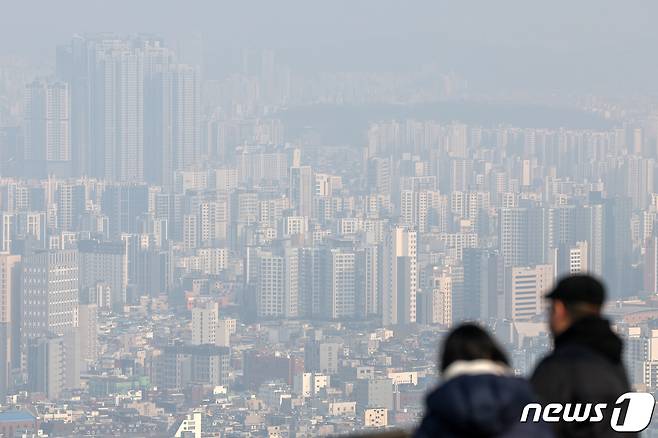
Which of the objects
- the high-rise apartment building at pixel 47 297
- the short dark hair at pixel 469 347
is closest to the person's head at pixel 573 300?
the short dark hair at pixel 469 347

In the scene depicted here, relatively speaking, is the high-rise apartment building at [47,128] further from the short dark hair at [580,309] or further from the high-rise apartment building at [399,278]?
the short dark hair at [580,309]

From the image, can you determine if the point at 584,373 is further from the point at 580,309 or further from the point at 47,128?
the point at 47,128

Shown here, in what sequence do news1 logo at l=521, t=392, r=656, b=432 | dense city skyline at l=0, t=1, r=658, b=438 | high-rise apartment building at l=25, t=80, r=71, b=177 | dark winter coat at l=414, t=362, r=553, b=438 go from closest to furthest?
dark winter coat at l=414, t=362, r=553, b=438, news1 logo at l=521, t=392, r=656, b=432, dense city skyline at l=0, t=1, r=658, b=438, high-rise apartment building at l=25, t=80, r=71, b=177

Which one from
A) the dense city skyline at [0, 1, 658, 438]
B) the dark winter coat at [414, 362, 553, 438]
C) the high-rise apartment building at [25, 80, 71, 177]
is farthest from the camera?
the high-rise apartment building at [25, 80, 71, 177]

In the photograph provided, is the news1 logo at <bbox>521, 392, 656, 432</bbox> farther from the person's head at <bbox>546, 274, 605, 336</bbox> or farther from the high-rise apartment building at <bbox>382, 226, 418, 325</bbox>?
the high-rise apartment building at <bbox>382, 226, 418, 325</bbox>

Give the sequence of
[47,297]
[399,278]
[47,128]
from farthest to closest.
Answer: [47,128] < [399,278] < [47,297]

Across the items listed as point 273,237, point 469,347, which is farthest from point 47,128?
point 469,347

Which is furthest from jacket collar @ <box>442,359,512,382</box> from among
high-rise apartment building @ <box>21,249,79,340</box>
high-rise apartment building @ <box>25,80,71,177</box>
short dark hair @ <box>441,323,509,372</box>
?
high-rise apartment building @ <box>25,80,71,177</box>
